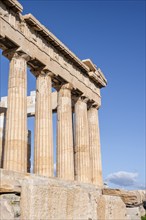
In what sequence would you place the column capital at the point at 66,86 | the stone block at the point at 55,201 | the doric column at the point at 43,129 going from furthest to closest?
the column capital at the point at 66,86 → the doric column at the point at 43,129 → the stone block at the point at 55,201

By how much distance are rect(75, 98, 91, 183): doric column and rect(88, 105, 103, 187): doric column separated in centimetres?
145

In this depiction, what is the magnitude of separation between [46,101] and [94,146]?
25.4 feet

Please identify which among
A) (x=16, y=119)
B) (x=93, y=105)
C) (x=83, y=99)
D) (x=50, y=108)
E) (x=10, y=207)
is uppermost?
(x=83, y=99)

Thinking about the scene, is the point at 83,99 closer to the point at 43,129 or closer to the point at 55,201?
the point at 43,129

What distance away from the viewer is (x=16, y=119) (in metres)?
16.0

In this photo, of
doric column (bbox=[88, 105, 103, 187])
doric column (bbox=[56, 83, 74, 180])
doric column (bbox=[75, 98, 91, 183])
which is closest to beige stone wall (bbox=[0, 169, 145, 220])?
doric column (bbox=[56, 83, 74, 180])

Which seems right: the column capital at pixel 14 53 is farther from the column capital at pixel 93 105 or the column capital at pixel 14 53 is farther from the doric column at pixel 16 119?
the column capital at pixel 93 105

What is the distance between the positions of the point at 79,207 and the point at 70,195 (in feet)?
1.20

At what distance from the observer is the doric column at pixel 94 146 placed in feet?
80.1

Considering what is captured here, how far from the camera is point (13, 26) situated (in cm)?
1680

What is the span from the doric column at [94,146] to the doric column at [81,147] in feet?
4.75

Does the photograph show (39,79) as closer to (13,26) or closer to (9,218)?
(13,26)

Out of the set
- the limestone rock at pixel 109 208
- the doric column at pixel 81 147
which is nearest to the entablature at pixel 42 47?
the doric column at pixel 81 147

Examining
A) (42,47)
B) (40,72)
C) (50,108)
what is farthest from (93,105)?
(42,47)
